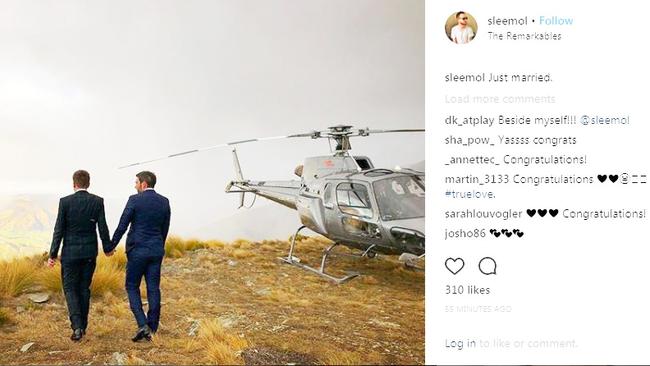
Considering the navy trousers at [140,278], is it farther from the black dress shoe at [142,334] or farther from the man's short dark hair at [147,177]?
the man's short dark hair at [147,177]

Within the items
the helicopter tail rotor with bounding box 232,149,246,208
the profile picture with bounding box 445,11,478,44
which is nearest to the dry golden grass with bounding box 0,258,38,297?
the helicopter tail rotor with bounding box 232,149,246,208

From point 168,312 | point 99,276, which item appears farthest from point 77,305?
point 99,276

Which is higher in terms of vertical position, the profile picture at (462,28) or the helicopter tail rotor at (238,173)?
the profile picture at (462,28)

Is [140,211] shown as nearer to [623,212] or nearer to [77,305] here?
[77,305]

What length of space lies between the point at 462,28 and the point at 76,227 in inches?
104

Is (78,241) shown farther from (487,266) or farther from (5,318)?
(487,266)

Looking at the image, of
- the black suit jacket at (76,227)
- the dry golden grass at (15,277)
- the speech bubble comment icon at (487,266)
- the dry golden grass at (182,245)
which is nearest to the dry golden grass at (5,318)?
the dry golden grass at (15,277)

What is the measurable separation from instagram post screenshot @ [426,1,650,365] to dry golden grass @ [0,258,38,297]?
11.6 ft

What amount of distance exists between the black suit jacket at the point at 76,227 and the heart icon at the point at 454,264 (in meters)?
2.06

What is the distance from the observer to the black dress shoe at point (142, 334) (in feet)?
9.27

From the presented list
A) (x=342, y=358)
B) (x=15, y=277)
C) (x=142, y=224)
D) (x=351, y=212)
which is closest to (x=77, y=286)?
(x=142, y=224)

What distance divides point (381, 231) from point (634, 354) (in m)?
2.17

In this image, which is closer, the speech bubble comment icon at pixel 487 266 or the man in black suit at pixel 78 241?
the speech bubble comment icon at pixel 487 266

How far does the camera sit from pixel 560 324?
242cm
